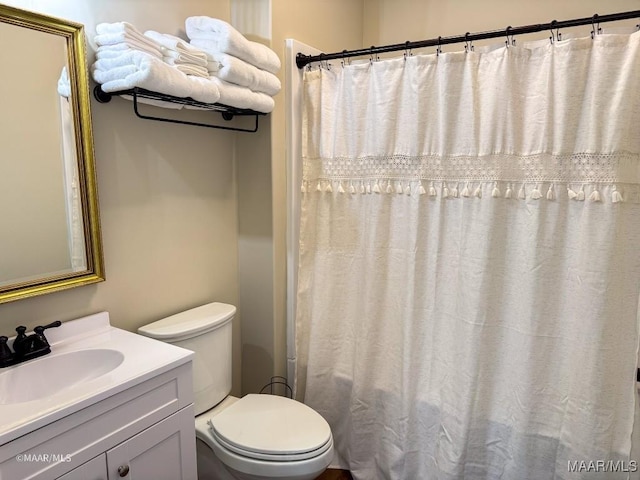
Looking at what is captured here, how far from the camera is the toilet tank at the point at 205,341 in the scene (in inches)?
62.9

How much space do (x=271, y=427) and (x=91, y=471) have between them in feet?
2.17

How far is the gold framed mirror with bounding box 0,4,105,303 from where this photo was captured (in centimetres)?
127

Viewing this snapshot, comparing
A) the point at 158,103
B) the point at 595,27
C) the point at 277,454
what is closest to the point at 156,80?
the point at 158,103

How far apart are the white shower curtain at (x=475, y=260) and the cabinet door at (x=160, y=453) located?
80 centimetres

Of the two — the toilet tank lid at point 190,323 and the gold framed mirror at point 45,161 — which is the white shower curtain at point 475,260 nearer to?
the toilet tank lid at point 190,323

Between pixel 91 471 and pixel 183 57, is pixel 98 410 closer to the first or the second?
pixel 91 471

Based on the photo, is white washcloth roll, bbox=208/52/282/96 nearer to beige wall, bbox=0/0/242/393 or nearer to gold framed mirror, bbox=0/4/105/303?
beige wall, bbox=0/0/242/393

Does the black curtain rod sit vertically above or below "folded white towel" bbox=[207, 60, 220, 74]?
above

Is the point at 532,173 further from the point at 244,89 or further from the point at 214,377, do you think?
the point at 214,377

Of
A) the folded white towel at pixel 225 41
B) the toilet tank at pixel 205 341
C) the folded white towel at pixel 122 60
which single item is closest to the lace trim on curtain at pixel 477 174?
the folded white towel at pixel 225 41

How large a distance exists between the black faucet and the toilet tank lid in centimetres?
33

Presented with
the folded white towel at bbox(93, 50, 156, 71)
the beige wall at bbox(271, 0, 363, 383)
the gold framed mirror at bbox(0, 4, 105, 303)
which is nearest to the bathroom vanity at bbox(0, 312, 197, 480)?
the gold framed mirror at bbox(0, 4, 105, 303)

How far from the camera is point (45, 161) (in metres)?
1.36

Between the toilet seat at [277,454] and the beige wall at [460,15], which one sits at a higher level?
the beige wall at [460,15]
